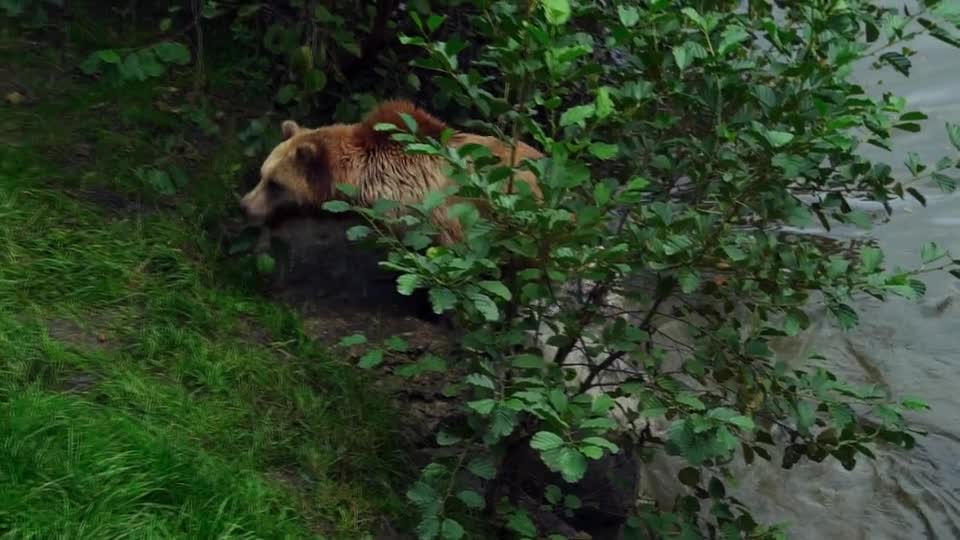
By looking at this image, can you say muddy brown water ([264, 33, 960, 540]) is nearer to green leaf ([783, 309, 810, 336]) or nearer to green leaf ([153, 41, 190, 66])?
green leaf ([153, 41, 190, 66])

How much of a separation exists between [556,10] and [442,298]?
3.30 feet

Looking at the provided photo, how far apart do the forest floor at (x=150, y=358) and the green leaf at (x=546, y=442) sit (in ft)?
3.32

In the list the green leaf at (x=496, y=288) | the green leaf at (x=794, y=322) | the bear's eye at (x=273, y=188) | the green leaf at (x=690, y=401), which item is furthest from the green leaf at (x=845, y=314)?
the bear's eye at (x=273, y=188)

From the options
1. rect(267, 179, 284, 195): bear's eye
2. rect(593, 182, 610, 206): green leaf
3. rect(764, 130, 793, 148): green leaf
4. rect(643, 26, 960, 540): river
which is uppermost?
rect(764, 130, 793, 148): green leaf

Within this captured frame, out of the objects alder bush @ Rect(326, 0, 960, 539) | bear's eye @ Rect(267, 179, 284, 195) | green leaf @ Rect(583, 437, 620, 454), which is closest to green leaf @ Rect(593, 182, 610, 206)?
alder bush @ Rect(326, 0, 960, 539)

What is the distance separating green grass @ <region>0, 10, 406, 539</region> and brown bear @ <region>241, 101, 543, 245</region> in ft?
1.04

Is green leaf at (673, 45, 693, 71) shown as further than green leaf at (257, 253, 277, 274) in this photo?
No

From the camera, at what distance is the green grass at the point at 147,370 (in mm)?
3629

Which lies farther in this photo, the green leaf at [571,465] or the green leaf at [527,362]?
the green leaf at [527,362]

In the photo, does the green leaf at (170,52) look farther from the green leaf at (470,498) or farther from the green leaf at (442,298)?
A: the green leaf at (470,498)

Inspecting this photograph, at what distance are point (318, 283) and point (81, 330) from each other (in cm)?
133

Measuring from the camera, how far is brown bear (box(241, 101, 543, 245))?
571cm

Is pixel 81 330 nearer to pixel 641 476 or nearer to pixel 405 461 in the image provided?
pixel 405 461

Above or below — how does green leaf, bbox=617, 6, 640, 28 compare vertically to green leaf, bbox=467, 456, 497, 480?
above
